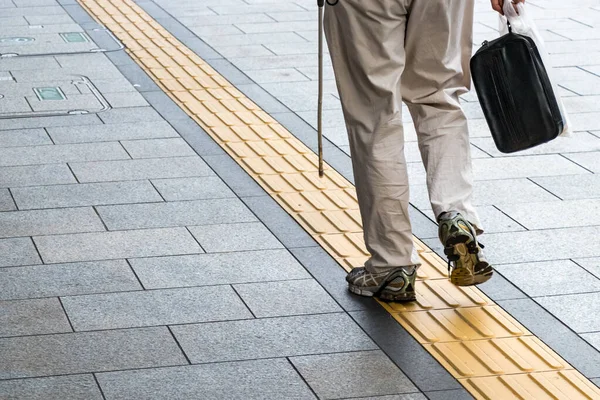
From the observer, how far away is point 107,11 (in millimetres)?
9844

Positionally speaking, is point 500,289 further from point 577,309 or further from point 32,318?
point 32,318

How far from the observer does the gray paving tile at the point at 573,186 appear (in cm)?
515

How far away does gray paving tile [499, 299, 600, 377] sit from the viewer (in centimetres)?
355

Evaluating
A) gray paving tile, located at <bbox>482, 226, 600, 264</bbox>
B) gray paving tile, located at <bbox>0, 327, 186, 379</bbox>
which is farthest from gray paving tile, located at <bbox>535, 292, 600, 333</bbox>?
gray paving tile, located at <bbox>0, 327, 186, 379</bbox>

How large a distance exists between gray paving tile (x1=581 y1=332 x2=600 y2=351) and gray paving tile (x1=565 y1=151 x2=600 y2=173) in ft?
6.29

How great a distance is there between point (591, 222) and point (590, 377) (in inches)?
57.0

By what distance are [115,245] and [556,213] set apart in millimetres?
1863

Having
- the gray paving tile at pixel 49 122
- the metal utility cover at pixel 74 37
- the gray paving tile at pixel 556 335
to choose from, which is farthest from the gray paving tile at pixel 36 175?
the metal utility cover at pixel 74 37

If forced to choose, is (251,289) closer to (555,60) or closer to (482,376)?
(482,376)

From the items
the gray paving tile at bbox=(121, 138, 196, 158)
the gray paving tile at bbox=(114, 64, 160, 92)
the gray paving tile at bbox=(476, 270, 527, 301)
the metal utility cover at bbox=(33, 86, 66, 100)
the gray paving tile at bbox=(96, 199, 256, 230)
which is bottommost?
the gray paving tile at bbox=(114, 64, 160, 92)

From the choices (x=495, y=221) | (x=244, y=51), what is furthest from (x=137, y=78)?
(x=495, y=221)

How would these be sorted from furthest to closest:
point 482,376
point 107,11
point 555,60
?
point 107,11
point 555,60
point 482,376

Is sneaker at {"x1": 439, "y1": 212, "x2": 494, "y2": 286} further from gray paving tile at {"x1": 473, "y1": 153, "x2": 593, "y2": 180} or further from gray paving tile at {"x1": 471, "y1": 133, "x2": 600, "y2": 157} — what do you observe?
gray paving tile at {"x1": 471, "y1": 133, "x2": 600, "y2": 157}

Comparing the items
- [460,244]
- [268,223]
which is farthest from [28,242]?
[460,244]
